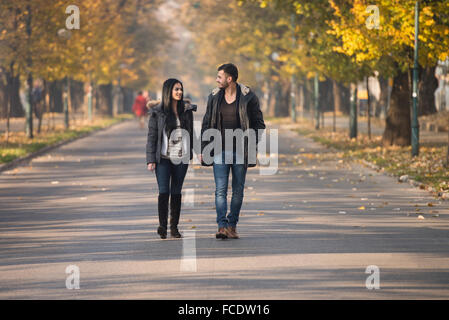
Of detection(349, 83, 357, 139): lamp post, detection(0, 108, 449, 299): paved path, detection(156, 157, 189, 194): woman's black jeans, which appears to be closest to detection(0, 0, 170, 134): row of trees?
detection(349, 83, 357, 139): lamp post

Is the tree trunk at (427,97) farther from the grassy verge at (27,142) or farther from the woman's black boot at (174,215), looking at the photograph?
the woman's black boot at (174,215)

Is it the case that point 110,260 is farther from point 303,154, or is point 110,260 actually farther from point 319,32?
point 319,32

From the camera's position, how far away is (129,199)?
1608 cm

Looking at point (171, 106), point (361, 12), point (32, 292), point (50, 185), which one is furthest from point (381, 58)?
point (32, 292)

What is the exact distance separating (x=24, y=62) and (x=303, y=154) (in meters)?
9.75

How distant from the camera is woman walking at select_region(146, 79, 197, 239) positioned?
11.5 m

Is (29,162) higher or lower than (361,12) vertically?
lower

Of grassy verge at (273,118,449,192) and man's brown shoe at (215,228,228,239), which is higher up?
grassy verge at (273,118,449,192)

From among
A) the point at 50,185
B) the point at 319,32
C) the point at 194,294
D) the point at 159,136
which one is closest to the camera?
the point at 194,294

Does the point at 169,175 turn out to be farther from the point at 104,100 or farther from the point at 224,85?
the point at 104,100

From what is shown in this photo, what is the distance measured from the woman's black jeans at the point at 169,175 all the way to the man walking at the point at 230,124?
445 mm

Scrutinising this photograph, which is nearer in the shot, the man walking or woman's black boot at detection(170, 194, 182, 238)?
the man walking

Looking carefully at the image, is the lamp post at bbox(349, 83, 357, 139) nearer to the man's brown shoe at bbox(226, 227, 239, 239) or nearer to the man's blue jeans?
the man's blue jeans

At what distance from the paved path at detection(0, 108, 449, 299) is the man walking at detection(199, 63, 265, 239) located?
373mm
